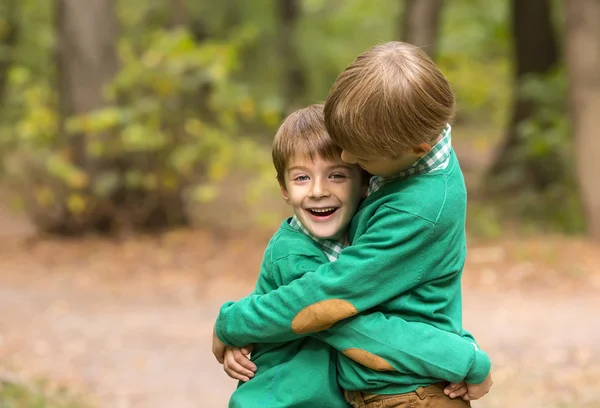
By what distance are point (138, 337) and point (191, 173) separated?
413cm

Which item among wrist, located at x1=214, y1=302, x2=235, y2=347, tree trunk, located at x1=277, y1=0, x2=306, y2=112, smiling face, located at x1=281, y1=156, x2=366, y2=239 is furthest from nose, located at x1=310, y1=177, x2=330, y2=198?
tree trunk, located at x1=277, y1=0, x2=306, y2=112

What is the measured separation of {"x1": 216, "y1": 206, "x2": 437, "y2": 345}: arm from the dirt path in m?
3.59

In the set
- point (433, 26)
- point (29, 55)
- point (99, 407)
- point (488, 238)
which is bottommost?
point (99, 407)

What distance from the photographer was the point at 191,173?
1105 centimetres

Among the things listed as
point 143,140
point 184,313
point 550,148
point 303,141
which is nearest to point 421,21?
point 550,148

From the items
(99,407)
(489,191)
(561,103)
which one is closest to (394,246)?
(99,407)

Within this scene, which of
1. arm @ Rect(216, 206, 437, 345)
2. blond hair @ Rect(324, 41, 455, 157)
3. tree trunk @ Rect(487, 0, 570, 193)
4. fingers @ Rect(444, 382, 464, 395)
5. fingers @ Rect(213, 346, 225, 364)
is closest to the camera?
blond hair @ Rect(324, 41, 455, 157)

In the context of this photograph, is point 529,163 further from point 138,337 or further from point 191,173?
point 138,337

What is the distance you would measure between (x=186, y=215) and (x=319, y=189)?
9.36m

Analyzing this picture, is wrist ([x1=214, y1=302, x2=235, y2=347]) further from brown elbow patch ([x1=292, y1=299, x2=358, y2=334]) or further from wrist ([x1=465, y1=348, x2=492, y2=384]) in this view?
wrist ([x1=465, y1=348, x2=492, y2=384])

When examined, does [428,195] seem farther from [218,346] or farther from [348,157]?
[218,346]

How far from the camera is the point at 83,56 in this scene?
10836 millimetres

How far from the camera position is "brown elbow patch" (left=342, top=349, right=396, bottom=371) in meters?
2.33

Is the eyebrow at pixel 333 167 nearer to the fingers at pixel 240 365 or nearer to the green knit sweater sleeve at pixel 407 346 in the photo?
the green knit sweater sleeve at pixel 407 346
